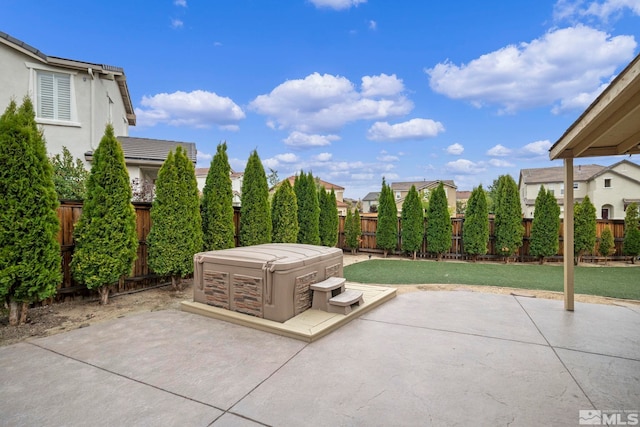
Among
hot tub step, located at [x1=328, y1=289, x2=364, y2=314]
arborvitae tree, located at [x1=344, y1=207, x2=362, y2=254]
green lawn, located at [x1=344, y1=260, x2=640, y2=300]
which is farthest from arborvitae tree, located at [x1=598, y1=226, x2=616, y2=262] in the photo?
hot tub step, located at [x1=328, y1=289, x2=364, y2=314]

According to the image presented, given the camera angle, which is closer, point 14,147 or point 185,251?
point 14,147

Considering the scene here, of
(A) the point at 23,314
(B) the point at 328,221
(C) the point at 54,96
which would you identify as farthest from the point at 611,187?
(C) the point at 54,96

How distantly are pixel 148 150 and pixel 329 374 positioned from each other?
9.82 metres

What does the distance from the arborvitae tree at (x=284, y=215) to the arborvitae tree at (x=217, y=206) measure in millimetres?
1982

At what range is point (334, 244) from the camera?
11.4 metres

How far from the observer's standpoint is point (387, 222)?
11.6m

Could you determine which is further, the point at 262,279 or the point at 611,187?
the point at 611,187

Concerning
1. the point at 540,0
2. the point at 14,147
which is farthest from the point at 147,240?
the point at 540,0

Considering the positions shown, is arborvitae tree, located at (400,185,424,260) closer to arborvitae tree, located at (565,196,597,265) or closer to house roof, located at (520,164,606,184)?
arborvitae tree, located at (565,196,597,265)

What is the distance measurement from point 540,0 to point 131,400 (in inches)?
386

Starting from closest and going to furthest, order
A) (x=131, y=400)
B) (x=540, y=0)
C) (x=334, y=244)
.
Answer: (x=131, y=400) < (x=540, y=0) < (x=334, y=244)

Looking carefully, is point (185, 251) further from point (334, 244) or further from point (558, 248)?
point (558, 248)

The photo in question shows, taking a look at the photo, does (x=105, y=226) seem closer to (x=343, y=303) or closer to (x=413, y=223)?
(x=343, y=303)

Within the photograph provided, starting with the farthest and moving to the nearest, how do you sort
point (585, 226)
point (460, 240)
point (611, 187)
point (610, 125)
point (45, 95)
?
1. point (611, 187)
2. point (460, 240)
3. point (585, 226)
4. point (45, 95)
5. point (610, 125)
